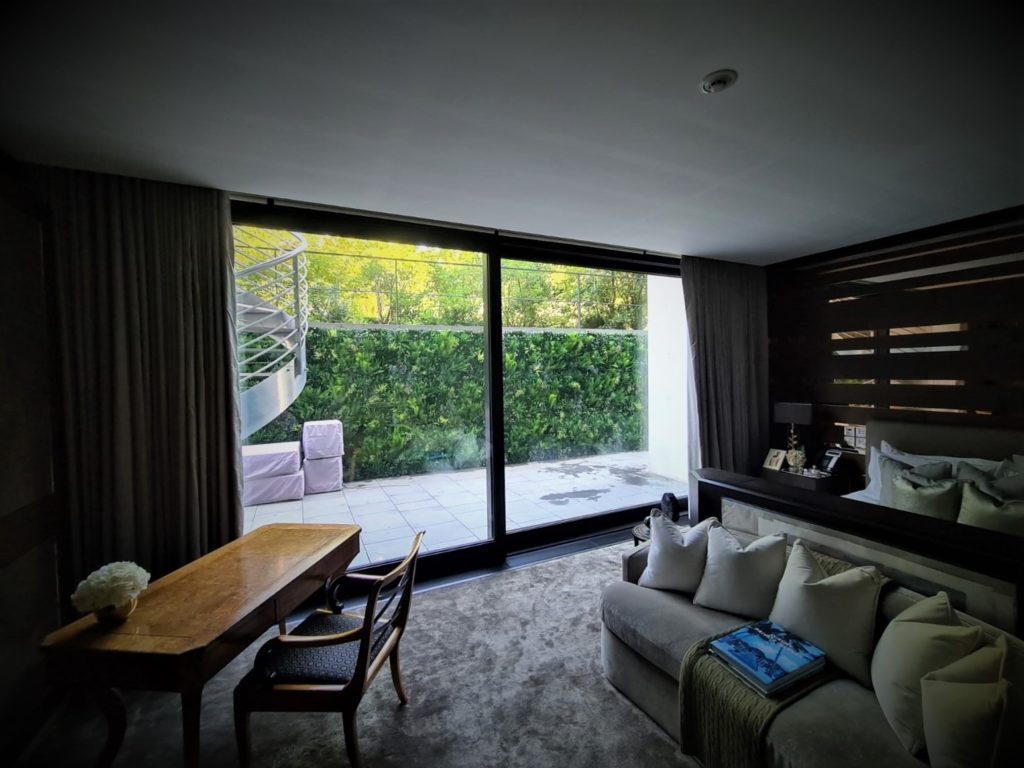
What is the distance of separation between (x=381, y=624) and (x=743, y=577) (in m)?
1.66

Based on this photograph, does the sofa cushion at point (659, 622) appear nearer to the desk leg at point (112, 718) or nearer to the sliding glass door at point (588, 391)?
the sliding glass door at point (588, 391)

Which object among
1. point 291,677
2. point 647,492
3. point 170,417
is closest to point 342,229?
point 170,417

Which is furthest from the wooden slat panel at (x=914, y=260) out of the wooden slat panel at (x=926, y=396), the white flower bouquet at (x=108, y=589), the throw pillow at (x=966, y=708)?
the white flower bouquet at (x=108, y=589)

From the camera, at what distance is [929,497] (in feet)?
8.27

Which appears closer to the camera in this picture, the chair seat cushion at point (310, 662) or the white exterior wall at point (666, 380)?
the chair seat cushion at point (310, 662)

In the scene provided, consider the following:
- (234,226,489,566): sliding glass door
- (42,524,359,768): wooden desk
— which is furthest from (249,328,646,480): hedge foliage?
(42,524,359,768): wooden desk

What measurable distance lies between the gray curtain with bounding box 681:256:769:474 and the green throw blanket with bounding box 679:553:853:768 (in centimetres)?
287

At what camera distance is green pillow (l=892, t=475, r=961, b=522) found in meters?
2.45

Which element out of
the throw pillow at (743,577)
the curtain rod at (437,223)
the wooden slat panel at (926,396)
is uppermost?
the curtain rod at (437,223)

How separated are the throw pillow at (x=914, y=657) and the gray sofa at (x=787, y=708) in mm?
64

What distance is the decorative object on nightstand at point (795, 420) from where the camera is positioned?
13.3 feet

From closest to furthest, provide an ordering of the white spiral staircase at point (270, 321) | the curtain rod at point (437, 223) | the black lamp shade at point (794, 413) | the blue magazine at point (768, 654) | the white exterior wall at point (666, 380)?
the blue magazine at point (768, 654) < the curtain rod at point (437, 223) < the white spiral staircase at point (270, 321) < the black lamp shade at point (794, 413) < the white exterior wall at point (666, 380)

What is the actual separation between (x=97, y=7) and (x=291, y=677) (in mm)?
2257

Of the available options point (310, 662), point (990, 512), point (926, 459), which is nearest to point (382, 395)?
point (310, 662)
